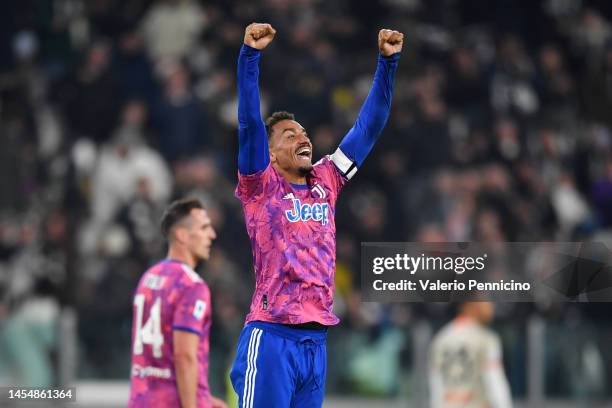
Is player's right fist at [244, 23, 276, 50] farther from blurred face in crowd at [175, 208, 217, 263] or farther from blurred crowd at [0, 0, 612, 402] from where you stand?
blurred crowd at [0, 0, 612, 402]

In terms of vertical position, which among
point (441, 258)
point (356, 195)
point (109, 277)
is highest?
point (356, 195)

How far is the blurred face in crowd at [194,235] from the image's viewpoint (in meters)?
7.86

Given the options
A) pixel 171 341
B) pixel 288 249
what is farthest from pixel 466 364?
pixel 288 249

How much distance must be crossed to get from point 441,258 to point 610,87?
10562mm

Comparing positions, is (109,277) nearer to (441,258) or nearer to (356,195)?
(356,195)

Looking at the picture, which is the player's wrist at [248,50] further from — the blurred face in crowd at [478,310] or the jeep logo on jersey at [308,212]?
the blurred face in crowd at [478,310]

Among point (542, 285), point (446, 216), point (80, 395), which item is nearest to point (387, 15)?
point (446, 216)

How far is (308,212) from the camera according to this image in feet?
21.8

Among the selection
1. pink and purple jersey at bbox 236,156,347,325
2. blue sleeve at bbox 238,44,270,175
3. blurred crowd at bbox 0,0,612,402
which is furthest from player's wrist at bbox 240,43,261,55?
blurred crowd at bbox 0,0,612,402

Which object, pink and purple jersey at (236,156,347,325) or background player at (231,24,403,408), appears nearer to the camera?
background player at (231,24,403,408)

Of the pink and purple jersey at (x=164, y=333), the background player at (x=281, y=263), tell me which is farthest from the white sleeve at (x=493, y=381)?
the background player at (x=281, y=263)

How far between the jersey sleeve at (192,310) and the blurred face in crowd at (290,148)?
1.11 meters

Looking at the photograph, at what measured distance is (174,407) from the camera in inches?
293

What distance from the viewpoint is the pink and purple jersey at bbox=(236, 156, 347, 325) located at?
256 inches
